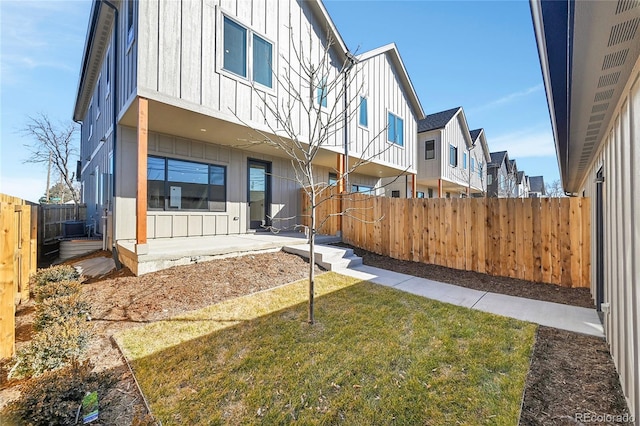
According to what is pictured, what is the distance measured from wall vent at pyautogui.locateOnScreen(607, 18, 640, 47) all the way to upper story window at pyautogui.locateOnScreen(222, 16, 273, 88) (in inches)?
271

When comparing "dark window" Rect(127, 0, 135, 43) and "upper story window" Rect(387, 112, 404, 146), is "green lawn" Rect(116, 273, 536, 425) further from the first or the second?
"upper story window" Rect(387, 112, 404, 146)

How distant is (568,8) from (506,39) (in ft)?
26.1

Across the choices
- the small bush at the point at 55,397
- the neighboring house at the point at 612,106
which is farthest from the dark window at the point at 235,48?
the small bush at the point at 55,397

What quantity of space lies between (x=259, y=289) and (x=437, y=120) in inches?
659

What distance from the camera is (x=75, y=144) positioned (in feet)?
67.5

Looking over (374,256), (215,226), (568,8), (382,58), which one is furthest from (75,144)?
(568,8)

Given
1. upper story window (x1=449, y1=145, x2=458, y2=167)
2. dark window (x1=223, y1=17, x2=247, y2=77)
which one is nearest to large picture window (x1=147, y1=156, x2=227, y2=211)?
dark window (x1=223, y1=17, x2=247, y2=77)

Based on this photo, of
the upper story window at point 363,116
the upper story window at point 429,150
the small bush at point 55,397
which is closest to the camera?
the small bush at point 55,397

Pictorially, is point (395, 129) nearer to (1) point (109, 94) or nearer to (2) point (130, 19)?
(2) point (130, 19)

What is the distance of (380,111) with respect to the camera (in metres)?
11.5

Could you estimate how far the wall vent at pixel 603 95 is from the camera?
2156 mm

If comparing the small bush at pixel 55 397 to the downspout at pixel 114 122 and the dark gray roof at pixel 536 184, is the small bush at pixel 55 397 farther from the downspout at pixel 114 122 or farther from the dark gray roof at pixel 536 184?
the dark gray roof at pixel 536 184

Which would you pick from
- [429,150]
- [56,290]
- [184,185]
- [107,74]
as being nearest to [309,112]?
[56,290]

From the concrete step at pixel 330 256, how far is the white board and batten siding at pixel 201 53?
11.3 ft
